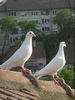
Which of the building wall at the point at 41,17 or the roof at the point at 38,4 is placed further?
the building wall at the point at 41,17

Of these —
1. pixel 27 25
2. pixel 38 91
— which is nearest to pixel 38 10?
pixel 27 25

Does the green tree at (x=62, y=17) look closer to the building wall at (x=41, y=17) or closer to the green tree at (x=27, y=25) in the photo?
the green tree at (x=27, y=25)

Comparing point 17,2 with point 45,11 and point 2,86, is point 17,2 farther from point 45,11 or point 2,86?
point 2,86

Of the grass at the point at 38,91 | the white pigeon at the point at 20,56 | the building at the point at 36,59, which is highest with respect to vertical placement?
the white pigeon at the point at 20,56

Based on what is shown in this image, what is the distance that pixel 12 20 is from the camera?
8638 centimetres

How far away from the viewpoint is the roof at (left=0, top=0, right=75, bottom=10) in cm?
9069

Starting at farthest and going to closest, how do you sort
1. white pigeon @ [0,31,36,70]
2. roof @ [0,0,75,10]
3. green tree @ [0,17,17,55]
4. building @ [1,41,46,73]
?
roof @ [0,0,75,10] < green tree @ [0,17,17,55] < building @ [1,41,46,73] < white pigeon @ [0,31,36,70]

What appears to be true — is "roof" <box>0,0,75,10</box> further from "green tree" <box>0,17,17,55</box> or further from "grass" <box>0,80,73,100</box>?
"grass" <box>0,80,73,100</box>

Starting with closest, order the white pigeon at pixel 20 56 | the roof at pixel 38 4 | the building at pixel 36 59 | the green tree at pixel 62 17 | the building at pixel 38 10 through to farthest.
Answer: the white pigeon at pixel 20 56 → the building at pixel 36 59 → the green tree at pixel 62 17 → the roof at pixel 38 4 → the building at pixel 38 10

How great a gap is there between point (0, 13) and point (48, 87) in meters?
87.0

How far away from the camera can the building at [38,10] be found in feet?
299

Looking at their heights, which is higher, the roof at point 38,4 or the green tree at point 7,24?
the roof at point 38,4

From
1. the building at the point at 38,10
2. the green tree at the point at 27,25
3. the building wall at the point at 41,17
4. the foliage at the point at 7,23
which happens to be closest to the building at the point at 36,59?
the green tree at the point at 27,25

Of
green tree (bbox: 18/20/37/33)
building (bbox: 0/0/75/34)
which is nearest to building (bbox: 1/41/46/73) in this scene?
green tree (bbox: 18/20/37/33)
